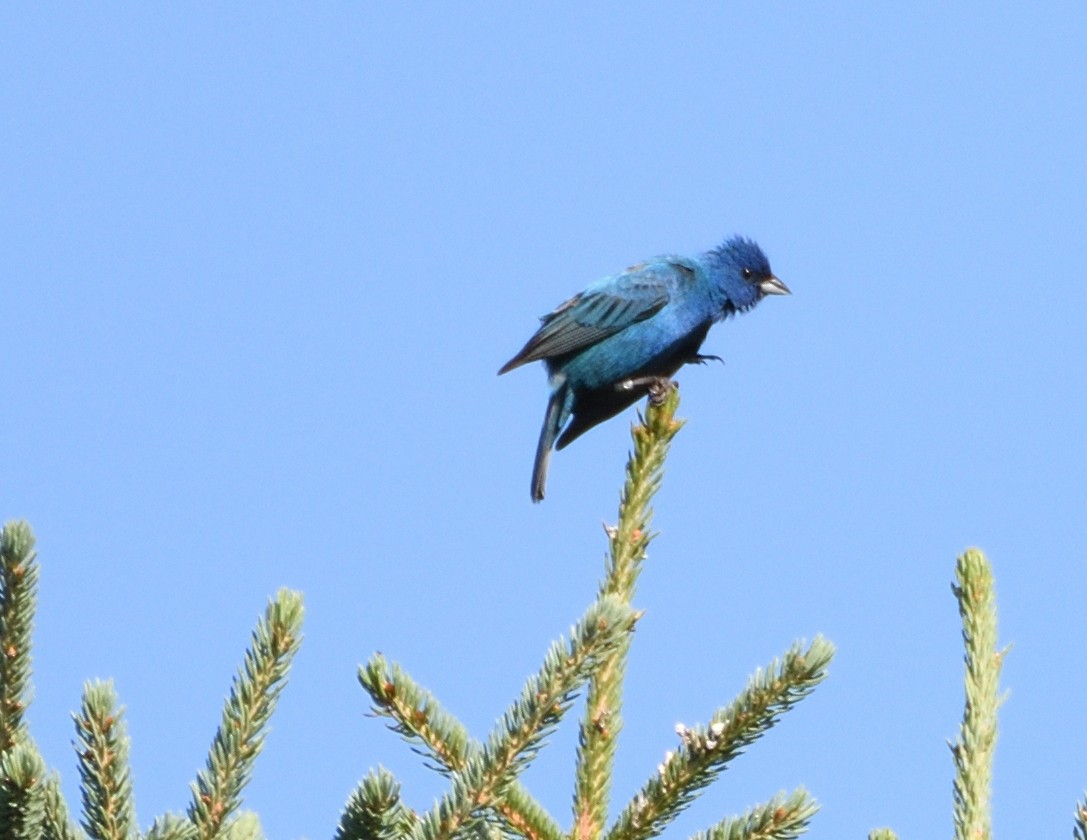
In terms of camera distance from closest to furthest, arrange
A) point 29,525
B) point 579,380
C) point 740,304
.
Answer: point 29,525, point 579,380, point 740,304

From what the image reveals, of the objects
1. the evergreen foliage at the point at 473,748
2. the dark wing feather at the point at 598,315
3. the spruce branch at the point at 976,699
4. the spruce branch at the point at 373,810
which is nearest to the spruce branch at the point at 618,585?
the evergreen foliage at the point at 473,748

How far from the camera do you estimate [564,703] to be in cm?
224

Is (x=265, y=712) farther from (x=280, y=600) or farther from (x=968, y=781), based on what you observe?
(x=968, y=781)

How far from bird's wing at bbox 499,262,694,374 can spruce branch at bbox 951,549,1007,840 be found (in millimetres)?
6307

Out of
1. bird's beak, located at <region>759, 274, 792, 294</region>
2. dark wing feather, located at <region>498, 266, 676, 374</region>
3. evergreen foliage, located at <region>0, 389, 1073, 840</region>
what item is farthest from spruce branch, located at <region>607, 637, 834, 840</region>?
bird's beak, located at <region>759, 274, 792, 294</region>

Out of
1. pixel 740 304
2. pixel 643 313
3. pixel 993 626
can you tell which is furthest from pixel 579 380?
pixel 993 626

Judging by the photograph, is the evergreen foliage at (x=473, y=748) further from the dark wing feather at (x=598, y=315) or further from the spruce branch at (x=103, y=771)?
the dark wing feather at (x=598, y=315)

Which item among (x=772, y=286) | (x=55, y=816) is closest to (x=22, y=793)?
(x=55, y=816)

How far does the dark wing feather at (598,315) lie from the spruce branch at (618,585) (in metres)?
5.11

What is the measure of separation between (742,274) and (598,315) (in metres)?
1.34

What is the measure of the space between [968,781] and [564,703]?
0.79 m

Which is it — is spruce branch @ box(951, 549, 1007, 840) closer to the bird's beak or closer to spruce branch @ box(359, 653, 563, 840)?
spruce branch @ box(359, 653, 563, 840)

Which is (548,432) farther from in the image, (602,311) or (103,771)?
(103,771)

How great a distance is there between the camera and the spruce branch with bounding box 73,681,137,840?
7.12ft
